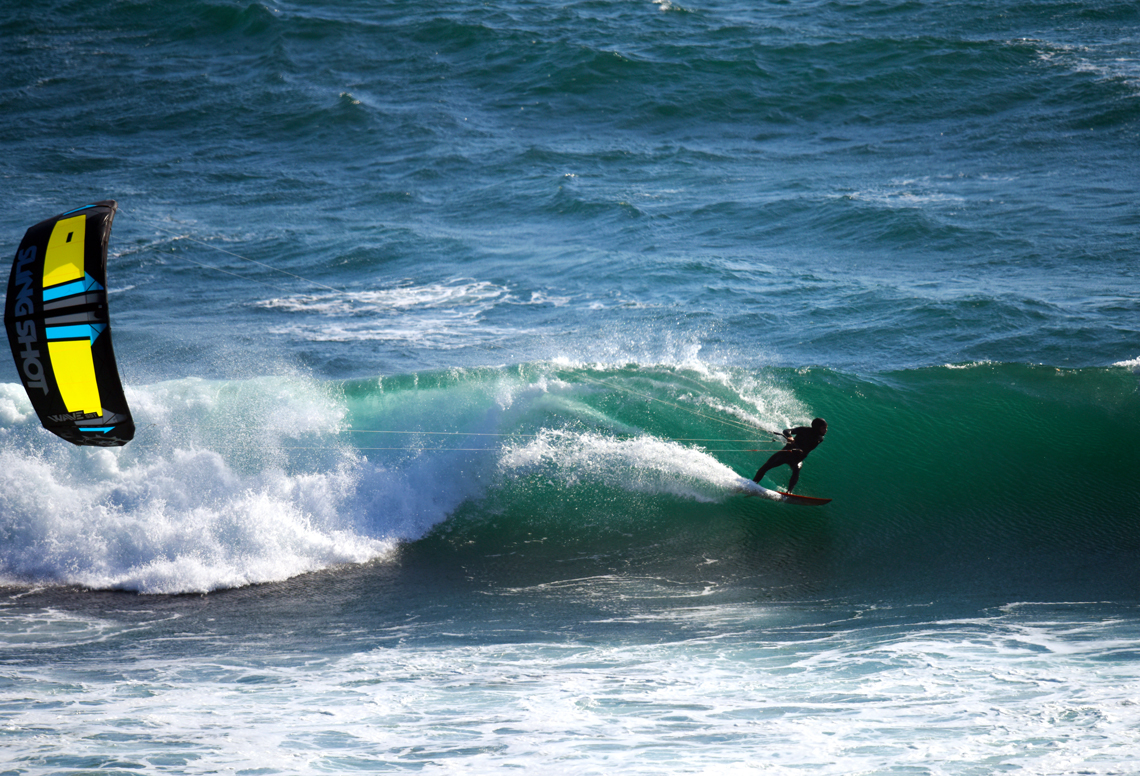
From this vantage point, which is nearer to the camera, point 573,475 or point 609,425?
point 573,475

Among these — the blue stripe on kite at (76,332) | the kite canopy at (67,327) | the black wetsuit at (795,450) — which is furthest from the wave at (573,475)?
the blue stripe on kite at (76,332)

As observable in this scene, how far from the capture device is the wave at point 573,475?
8328 mm

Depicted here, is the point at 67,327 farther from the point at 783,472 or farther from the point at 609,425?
the point at 783,472

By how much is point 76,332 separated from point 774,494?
6186 millimetres

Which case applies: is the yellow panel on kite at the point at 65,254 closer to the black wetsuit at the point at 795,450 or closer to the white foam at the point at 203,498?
the white foam at the point at 203,498

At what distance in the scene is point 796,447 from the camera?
863cm

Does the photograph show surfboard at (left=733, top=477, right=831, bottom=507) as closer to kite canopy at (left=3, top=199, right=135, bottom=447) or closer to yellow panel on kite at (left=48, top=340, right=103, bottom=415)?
kite canopy at (left=3, top=199, right=135, bottom=447)

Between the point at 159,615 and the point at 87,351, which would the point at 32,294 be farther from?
the point at 159,615

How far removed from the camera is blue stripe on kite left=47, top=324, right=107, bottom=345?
609 cm

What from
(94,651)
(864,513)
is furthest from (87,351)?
(864,513)

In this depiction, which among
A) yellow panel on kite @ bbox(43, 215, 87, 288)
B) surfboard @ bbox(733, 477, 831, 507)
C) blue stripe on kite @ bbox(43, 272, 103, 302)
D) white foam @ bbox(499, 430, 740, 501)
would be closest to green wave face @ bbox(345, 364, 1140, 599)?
white foam @ bbox(499, 430, 740, 501)

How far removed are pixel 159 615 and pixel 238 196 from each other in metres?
13.0

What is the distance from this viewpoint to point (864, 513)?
356 inches

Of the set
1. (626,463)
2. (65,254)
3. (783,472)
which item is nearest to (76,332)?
(65,254)
